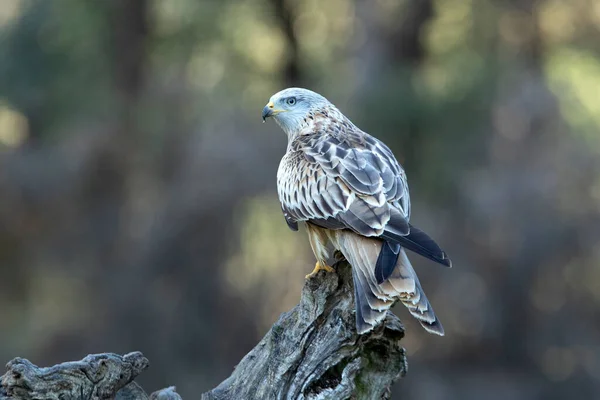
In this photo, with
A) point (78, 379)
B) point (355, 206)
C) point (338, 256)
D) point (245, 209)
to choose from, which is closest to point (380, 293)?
point (355, 206)

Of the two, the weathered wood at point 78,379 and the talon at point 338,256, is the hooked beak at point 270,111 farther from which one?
the weathered wood at point 78,379

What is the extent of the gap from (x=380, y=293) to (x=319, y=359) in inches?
19.3

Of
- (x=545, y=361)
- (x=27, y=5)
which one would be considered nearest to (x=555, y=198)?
(x=545, y=361)

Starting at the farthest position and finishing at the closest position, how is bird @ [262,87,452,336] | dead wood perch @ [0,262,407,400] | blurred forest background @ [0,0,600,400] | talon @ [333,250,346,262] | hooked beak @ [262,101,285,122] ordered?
blurred forest background @ [0,0,600,400] → hooked beak @ [262,101,285,122] → talon @ [333,250,346,262] → bird @ [262,87,452,336] → dead wood perch @ [0,262,407,400]

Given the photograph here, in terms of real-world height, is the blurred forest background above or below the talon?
above

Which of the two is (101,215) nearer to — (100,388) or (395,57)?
(395,57)

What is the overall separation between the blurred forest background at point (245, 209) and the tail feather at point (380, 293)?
7.32 m

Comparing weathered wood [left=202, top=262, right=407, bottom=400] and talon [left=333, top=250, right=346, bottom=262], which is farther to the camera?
talon [left=333, top=250, right=346, bottom=262]

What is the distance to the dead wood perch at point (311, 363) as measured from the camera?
4805 millimetres

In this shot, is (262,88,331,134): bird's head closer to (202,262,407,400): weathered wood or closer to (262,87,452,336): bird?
(262,87,452,336): bird

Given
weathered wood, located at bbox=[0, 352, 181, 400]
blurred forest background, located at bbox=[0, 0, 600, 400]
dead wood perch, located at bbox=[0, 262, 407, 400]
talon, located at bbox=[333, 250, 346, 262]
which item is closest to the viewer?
weathered wood, located at bbox=[0, 352, 181, 400]

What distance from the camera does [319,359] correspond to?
16.1 feet

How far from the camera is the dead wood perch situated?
15.8 feet

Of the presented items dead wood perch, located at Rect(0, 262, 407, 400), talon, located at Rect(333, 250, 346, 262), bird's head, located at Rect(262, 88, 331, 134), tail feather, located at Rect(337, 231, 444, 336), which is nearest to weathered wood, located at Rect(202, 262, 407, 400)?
dead wood perch, located at Rect(0, 262, 407, 400)
